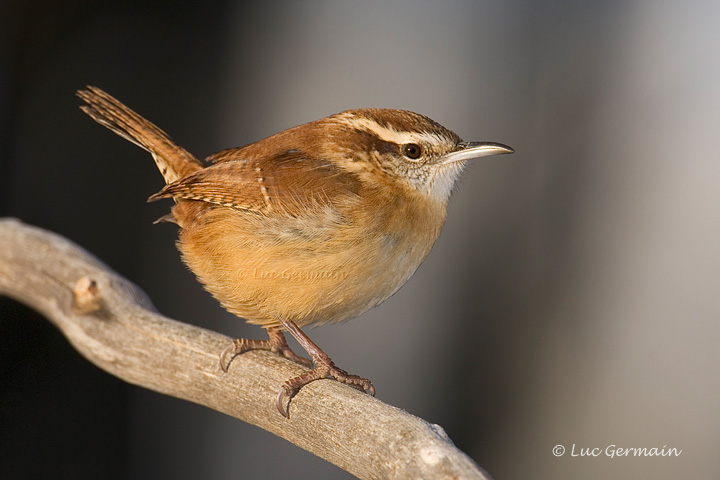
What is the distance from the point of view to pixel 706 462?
2604 mm

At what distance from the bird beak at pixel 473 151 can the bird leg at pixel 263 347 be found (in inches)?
32.4

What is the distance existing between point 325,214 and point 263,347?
611mm

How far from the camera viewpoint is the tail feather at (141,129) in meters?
2.36

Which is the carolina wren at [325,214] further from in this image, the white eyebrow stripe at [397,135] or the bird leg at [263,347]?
the bird leg at [263,347]

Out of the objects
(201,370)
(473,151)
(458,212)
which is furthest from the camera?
(458,212)

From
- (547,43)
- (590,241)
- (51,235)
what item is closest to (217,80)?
(51,235)

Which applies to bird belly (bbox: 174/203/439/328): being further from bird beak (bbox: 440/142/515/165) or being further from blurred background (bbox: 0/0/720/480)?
blurred background (bbox: 0/0/720/480)

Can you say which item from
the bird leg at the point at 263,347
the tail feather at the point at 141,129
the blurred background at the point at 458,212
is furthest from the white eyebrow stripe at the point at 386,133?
the bird leg at the point at 263,347

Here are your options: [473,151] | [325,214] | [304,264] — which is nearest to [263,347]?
[304,264]

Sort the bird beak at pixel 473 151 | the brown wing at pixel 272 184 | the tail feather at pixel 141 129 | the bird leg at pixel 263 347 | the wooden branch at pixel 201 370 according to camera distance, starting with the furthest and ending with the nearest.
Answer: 1. the tail feather at pixel 141 129
2. the bird leg at pixel 263 347
3. the brown wing at pixel 272 184
4. the bird beak at pixel 473 151
5. the wooden branch at pixel 201 370

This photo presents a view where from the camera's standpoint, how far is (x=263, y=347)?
7.64 ft

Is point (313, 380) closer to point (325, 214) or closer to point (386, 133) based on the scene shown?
point (325, 214)

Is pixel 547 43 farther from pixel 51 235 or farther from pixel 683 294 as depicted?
pixel 51 235

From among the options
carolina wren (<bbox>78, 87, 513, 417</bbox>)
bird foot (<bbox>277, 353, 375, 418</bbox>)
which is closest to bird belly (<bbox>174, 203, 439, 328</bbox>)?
carolina wren (<bbox>78, 87, 513, 417</bbox>)
